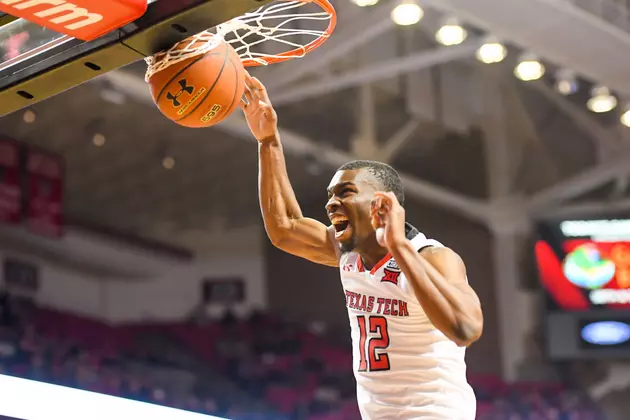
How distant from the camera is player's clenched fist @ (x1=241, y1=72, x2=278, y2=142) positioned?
10.9 ft

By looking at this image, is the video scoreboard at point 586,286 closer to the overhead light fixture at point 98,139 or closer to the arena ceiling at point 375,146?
the arena ceiling at point 375,146

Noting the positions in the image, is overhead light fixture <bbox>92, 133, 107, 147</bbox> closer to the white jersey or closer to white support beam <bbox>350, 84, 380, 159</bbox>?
white support beam <bbox>350, 84, 380, 159</bbox>

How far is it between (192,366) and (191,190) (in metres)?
2.46

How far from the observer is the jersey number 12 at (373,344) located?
2779 millimetres

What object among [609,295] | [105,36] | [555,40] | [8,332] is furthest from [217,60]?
[609,295]

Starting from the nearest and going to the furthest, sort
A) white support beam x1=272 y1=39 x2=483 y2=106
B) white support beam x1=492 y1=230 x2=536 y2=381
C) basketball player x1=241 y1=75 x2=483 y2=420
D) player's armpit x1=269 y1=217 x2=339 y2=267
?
basketball player x1=241 y1=75 x2=483 y2=420, player's armpit x1=269 y1=217 x2=339 y2=267, white support beam x1=272 y1=39 x2=483 y2=106, white support beam x1=492 y1=230 x2=536 y2=381

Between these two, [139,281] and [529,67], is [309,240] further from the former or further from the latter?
[139,281]

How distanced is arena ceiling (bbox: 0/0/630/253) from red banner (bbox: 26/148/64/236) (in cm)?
20

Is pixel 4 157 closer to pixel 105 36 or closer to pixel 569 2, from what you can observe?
pixel 569 2

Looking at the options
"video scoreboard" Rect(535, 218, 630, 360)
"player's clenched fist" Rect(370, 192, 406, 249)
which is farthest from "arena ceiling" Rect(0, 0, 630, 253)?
"player's clenched fist" Rect(370, 192, 406, 249)

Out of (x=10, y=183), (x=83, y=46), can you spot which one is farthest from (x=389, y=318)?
(x=10, y=183)

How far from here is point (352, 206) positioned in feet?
9.29

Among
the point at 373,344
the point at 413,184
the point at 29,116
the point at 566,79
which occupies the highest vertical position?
the point at 566,79

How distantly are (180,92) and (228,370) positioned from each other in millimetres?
8768
